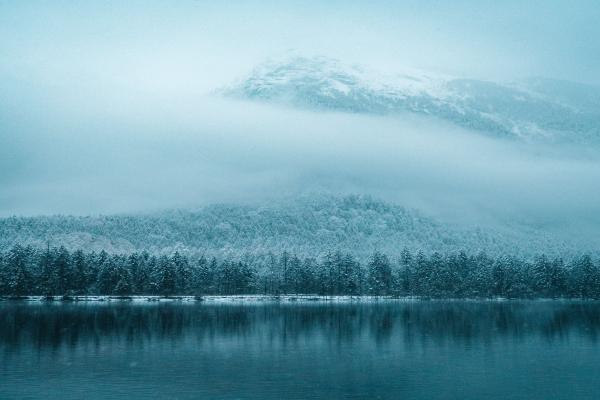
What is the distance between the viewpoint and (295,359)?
5884cm

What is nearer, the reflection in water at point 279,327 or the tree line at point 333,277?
the reflection in water at point 279,327

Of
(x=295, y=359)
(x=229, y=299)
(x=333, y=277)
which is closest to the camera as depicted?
(x=295, y=359)

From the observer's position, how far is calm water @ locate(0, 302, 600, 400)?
147 feet

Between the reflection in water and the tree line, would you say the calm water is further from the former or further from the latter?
the tree line

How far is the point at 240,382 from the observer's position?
47.4 meters

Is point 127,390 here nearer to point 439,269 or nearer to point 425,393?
point 425,393

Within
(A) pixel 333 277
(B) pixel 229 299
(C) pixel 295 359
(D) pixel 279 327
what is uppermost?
(A) pixel 333 277

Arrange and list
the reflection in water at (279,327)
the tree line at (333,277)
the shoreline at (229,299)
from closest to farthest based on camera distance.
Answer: the reflection in water at (279,327) → the shoreline at (229,299) → the tree line at (333,277)

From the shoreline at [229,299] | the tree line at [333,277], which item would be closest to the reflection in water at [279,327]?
the shoreline at [229,299]

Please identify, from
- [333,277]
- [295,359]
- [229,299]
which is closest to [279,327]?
[295,359]

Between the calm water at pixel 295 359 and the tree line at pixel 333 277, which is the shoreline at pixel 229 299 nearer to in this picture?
the tree line at pixel 333 277

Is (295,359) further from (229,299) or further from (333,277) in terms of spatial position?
(333,277)

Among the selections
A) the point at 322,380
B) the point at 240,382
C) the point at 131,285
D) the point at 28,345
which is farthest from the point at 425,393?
the point at 131,285

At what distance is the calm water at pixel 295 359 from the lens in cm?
4481
